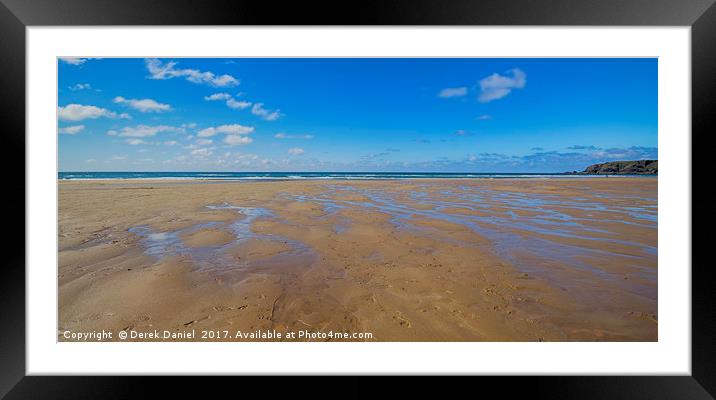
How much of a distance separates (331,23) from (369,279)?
2.20 m

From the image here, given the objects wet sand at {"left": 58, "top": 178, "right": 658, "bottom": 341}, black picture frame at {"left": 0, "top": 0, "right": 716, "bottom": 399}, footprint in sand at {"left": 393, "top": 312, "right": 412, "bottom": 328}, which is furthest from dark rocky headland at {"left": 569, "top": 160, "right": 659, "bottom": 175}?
footprint in sand at {"left": 393, "top": 312, "right": 412, "bottom": 328}

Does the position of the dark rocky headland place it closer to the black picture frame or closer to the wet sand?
the wet sand

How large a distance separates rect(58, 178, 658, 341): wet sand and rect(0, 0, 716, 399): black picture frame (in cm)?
33

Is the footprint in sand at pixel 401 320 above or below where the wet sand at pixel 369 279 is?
below

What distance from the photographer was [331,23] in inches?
68.9

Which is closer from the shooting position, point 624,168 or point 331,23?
point 331,23

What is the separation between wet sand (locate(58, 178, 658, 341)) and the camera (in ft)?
7.02

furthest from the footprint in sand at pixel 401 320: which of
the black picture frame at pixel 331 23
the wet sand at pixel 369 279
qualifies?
the black picture frame at pixel 331 23

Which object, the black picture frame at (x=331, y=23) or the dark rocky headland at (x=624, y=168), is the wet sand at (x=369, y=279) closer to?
the black picture frame at (x=331, y=23)

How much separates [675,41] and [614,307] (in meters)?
1.96

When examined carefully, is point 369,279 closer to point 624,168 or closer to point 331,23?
point 331,23

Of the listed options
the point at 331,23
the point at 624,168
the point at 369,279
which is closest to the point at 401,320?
the point at 369,279

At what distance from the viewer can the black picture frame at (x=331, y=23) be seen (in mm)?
1683

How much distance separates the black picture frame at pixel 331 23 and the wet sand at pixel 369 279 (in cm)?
33
